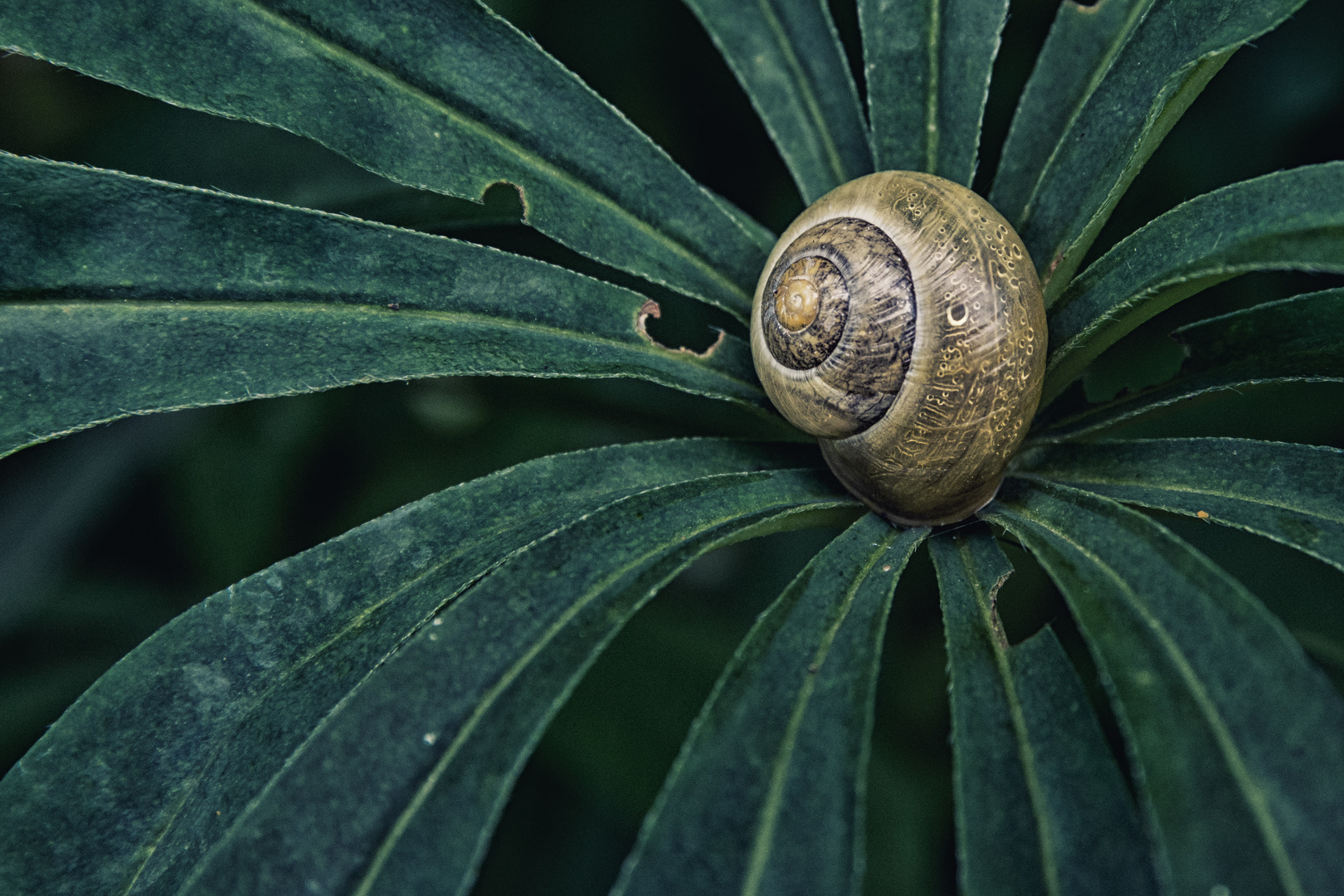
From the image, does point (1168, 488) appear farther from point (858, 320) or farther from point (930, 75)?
point (930, 75)

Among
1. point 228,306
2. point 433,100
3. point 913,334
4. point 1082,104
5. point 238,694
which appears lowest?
point 238,694

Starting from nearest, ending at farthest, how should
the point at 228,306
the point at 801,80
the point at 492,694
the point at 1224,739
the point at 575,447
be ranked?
the point at 1224,739
the point at 492,694
the point at 228,306
the point at 801,80
the point at 575,447

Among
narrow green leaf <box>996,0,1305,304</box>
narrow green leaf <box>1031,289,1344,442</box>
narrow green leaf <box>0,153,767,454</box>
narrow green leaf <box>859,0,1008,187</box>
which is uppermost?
narrow green leaf <box>859,0,1008,187</box>

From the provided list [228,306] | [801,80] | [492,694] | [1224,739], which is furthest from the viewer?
[801,80]

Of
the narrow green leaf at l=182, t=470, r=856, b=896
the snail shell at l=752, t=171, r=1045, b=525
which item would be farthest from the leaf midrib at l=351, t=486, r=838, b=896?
the snail shell at l=752, t=171, r=1045, b=525

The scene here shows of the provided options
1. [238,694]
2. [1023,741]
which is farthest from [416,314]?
[1023,741]

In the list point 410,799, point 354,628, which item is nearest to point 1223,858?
point 410,799

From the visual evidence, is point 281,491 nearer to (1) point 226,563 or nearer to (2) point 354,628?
(1) point 226,563

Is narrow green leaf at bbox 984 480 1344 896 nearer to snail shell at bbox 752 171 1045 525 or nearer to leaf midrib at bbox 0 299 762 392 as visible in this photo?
snail shell at bbox 752 171 1045 525
